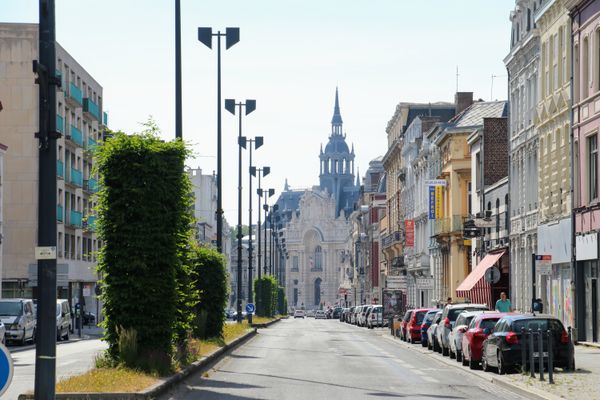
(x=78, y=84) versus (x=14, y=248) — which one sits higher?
(x=78, y=84)

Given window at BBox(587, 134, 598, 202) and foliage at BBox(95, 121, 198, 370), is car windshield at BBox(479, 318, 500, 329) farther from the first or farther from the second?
window at BBox(587, 134, 598, 202)

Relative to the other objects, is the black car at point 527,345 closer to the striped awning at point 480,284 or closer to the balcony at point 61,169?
the striped awning at point 480,284

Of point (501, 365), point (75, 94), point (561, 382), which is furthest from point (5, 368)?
point (75, 94)

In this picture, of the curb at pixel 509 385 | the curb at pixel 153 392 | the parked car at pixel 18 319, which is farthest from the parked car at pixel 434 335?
the parked car at pixel 18 319

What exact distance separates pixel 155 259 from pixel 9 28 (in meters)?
56.9

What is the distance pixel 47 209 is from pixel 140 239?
9091 mm

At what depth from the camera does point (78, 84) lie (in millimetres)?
93812

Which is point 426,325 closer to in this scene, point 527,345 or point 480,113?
point 527,345

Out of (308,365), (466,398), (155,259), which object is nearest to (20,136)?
(308,365)

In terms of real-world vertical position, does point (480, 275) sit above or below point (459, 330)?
above

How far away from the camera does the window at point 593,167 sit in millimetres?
41456

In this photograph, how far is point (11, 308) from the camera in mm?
48719

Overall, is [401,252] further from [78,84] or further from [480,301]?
[480,301]

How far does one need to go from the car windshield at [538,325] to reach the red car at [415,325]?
2234 cm
